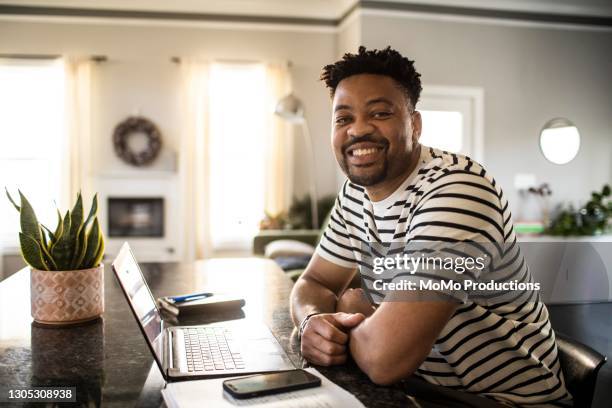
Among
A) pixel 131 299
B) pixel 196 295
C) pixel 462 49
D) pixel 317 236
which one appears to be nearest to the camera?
pixel 131 299

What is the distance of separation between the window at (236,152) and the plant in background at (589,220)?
122 inches

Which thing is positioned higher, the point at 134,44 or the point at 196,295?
the point at 134,44

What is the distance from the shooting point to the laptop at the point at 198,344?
985 mm

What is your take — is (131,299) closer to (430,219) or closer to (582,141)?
(430,219)

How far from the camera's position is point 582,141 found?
19.2 feet

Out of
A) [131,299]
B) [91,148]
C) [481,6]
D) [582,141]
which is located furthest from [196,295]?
[582,141]

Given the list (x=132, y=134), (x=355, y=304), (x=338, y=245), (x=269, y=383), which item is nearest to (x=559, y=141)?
(x=132, y=134)

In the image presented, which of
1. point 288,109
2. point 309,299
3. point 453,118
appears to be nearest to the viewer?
point 309,299

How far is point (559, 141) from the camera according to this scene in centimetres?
580

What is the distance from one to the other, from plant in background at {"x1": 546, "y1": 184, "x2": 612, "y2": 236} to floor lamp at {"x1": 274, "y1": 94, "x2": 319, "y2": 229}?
2.42 metres

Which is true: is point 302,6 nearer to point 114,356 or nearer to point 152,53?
point 152,53

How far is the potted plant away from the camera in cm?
130

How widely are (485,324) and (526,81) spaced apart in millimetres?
5205

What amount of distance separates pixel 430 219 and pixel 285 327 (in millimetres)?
458
